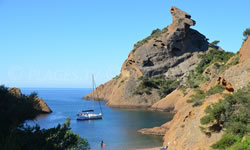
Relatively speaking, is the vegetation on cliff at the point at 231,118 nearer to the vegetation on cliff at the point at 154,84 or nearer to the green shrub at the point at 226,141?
the green shrub at the point at 226,141

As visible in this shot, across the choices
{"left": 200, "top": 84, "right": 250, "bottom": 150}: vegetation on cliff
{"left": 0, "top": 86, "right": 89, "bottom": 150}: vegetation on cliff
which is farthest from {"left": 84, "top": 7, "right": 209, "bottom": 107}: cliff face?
{"left": 0, "top": 86, "right": 89, "bottom": 150}: vegetation on cliff

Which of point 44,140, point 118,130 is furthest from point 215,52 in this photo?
point 44,140

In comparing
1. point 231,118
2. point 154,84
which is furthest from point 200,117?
point 154,84

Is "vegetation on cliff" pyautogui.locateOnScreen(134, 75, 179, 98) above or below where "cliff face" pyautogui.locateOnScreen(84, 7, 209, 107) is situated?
below

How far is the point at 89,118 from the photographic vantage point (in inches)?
2432

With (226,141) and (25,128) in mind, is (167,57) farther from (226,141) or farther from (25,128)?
(25,128)

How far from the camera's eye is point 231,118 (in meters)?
20.2

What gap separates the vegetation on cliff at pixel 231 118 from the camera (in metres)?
18.6

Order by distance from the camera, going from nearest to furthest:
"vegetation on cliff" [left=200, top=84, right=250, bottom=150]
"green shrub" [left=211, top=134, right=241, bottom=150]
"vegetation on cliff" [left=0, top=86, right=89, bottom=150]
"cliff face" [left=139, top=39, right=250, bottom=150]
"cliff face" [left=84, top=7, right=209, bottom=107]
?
1. "vegetation on cliff" [left=0, top=86, right=89, bottom=150]
2. "green shrub" [left=211, top=134, right=241, bottom=150]
3. "vegetation on cliff" [left=200, top=84, right=250, bottom=150]
4. "cliff face" [left=139, top=39, right=250, bottom=150]
5. "cliff face" [left=84, top=7, right=209, bottom=107]

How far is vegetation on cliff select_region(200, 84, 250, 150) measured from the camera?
1861 cm

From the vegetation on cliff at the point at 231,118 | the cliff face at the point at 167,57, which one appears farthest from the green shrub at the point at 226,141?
the cliff face at the point at 167,57

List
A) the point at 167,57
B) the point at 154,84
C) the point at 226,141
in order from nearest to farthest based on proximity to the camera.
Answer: the point at 226,141 → the point at 154,84 → the point at 167,57

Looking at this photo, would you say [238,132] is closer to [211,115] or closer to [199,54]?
[211,115]

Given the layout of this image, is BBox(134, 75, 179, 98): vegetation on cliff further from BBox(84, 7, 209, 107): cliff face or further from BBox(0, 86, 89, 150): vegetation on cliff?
BBox(0, 86, 89, 150): vegetation on cliff
